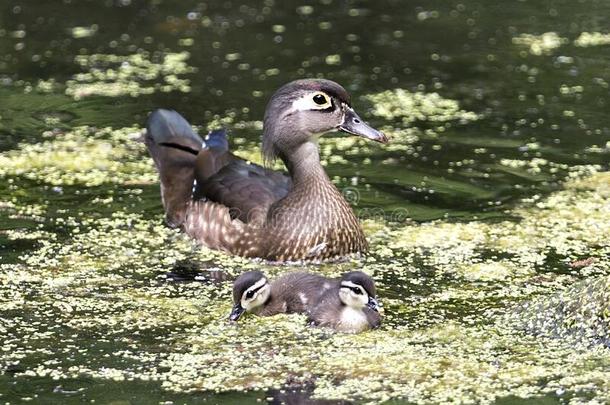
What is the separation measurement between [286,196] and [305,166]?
211 mm

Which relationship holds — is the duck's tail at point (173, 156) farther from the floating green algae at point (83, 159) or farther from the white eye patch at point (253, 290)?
the white eye patch at point (253, 290)

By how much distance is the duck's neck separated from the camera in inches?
333

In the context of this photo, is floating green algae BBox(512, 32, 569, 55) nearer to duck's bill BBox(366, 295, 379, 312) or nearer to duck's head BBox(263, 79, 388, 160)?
duck's head BBox(263, 79, 388, 160)

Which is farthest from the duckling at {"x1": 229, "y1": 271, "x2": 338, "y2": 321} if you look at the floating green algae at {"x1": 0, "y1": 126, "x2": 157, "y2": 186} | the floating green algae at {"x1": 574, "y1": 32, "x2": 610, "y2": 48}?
the floating green algae at {"x1": 574, "y1": 32, "x2": 610, "y2": 48}

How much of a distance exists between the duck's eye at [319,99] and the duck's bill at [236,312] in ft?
5.80

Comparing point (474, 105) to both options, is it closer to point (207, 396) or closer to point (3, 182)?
point (3, 182)

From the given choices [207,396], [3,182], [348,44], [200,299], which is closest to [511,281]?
[200,299]

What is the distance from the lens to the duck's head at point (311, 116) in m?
8.46

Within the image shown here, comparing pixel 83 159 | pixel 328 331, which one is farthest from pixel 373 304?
pixel 83 159

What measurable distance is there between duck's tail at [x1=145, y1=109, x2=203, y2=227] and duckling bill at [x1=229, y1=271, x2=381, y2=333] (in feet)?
5.57

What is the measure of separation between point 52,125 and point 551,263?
4294 mm

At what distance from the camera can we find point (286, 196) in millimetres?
8445

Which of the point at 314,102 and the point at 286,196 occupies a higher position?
the point at 314,102

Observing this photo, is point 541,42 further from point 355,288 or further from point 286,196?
point 355,288
